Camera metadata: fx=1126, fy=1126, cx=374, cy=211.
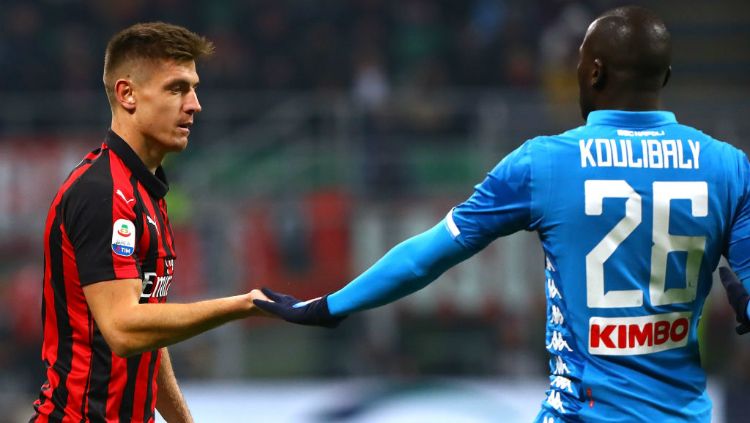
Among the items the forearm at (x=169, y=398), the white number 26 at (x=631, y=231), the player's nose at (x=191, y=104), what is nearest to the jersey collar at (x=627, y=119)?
the white number 26 at (x=631, y=231)

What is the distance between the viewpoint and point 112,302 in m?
3.28

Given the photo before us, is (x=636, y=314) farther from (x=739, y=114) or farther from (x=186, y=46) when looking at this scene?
(x=739, y=114)

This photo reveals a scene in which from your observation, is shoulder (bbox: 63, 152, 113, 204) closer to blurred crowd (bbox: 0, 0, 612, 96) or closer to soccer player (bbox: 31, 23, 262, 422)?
soccer player (bbox: 31, 23, 262, 422)

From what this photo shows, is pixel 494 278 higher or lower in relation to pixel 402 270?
lower

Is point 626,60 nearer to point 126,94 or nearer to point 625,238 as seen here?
point 625,238

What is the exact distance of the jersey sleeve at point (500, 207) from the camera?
3135mm

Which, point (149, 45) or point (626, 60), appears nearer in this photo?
point (626, 60)

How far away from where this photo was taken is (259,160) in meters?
9.70

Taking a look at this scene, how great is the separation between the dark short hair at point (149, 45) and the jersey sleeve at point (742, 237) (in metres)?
1.77

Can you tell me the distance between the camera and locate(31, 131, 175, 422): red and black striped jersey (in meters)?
3.32

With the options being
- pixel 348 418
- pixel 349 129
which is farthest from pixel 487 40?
pixel 348 418

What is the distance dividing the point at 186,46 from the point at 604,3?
10193mm

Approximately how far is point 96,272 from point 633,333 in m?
1.55

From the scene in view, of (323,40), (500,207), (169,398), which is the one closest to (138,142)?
(169,398)
